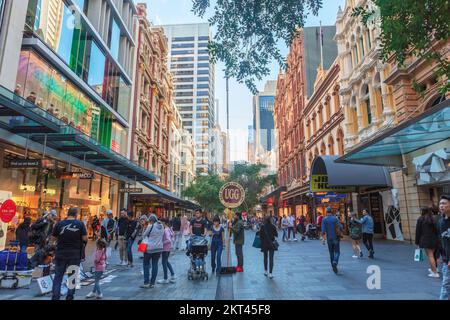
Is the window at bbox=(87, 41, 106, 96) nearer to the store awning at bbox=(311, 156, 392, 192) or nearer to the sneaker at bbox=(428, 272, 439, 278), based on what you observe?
the store awning at bbox=(311, 156, 392, 192)

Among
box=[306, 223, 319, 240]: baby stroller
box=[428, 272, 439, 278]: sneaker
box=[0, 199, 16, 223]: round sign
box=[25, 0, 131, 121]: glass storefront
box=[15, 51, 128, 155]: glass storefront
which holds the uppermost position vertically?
box=[25, 0, 131, 121]: glass storefront

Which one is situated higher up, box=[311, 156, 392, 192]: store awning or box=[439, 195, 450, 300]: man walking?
box=[311, 156, 392, 192]: store awning

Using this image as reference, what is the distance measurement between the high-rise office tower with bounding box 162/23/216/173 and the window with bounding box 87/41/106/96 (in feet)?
279

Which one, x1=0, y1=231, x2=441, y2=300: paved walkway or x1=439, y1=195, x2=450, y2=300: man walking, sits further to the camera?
x1=0, y1=231, x2=441, y2=300: paved walkway

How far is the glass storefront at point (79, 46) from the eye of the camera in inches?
595

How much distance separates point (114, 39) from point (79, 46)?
7.22 meters

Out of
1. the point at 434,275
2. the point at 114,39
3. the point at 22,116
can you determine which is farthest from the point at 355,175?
the point at 114,39

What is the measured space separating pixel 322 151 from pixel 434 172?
51.5 ft

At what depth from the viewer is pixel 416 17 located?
7012mm

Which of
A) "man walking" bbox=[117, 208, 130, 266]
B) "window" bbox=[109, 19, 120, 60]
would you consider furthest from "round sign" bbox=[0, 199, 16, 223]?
"window" bbox=[109, 19, 120, 60]

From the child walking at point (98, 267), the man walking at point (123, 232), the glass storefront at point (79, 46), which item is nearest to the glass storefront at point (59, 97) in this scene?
the glass storefront at point (79, 46)

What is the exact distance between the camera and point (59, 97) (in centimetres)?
1712

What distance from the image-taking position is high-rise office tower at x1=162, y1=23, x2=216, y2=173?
4343 inches

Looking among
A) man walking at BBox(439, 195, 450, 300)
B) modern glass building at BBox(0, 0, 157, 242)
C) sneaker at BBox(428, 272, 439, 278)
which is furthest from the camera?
modern glass building at BBox(0, 0, 157, 242)
